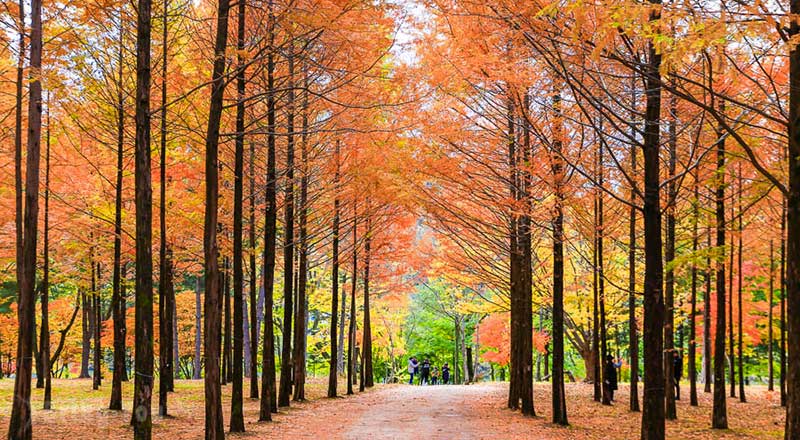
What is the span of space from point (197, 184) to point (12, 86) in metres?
4.90

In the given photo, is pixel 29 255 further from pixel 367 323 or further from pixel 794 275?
pixel 367 323

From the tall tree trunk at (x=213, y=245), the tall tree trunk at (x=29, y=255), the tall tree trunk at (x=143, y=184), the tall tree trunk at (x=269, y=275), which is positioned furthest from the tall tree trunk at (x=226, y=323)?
the tall tree trunk at (x=143, y=184)

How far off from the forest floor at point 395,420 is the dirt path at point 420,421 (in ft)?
0.06

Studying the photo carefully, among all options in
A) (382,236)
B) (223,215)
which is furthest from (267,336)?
(382,236)

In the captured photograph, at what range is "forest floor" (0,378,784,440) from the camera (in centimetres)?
1153

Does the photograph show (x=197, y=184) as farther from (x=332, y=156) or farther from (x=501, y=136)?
(x=501, y=136)

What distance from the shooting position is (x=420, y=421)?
13688 millimetres

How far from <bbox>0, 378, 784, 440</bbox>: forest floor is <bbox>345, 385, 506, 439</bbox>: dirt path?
2cm

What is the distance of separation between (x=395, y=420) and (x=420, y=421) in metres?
0.56

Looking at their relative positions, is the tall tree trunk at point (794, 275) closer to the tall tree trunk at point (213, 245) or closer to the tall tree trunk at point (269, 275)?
the tall tree trunk at point (213, 245)

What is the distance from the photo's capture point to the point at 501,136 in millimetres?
14094

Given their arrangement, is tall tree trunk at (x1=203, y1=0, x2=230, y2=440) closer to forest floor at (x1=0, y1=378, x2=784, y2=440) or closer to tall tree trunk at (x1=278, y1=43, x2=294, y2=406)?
forest floor at (x1=0, y1=378, x2=784, y2=440)

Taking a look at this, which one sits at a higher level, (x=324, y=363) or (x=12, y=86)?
(x=12, y=86)

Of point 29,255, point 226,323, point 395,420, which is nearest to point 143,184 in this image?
point 29,255
